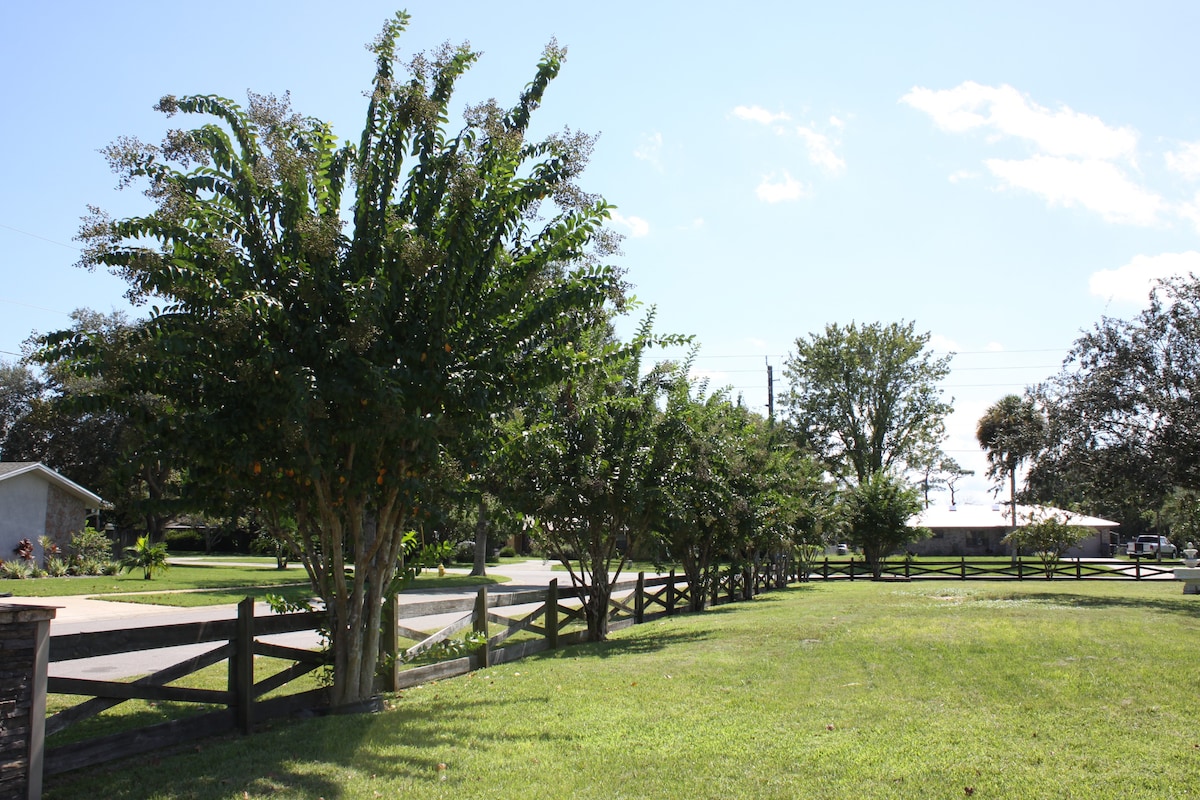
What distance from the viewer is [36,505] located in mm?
33406

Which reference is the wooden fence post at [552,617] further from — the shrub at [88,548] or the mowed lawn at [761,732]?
the shrub at [88,548]

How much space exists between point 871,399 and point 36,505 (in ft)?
160

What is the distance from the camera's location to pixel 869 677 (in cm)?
1034

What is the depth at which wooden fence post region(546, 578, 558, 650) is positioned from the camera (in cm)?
1446

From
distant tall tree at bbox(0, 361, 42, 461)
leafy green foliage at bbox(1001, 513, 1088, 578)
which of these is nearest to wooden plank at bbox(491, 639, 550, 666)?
leafy green foliage at bbox(1001, 513, 1088, 578)

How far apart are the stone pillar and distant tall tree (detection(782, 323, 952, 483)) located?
58.4 metres

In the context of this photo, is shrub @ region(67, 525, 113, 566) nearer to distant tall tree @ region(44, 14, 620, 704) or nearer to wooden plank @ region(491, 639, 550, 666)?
wooden plank @ region(491, 639, 550, 666)

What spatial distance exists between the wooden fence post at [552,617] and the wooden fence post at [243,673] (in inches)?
263

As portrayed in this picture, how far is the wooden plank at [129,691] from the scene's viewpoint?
6.56m

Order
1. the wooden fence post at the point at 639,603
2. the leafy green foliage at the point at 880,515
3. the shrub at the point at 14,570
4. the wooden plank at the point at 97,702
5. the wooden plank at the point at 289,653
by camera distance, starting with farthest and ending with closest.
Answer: the leafy green foliage at the point at 880,515, the shrub at the point at 14,570, the wooden fence post at the point at 639,603, the wooden plank at the point at 289,653, the wooden plank at the point at 97,702

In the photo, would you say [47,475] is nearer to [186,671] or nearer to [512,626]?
[512,626]

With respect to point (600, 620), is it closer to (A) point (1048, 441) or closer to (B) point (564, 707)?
(B) point (564, 707)

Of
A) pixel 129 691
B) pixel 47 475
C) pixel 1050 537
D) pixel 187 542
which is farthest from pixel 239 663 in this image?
pixel 187 542

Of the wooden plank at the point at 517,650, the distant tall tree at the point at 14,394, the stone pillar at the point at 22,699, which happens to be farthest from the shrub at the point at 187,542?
the stone pillar at the point at 22,699
